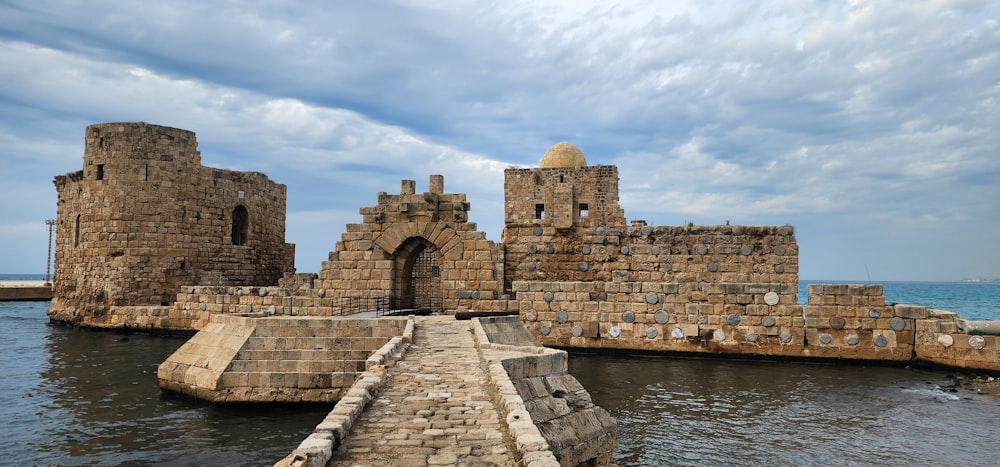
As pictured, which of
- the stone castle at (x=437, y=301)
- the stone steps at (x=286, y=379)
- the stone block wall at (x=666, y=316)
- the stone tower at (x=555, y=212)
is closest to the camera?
the stone castle at (x=437, y=301)

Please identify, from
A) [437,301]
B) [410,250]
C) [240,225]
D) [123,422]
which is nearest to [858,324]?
[410,250]

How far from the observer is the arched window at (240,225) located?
82.2 feet

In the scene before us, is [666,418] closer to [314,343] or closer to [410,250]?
[314,343]

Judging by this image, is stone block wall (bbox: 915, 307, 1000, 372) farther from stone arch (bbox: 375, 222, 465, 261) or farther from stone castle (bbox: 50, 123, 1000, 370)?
stone arch (bbox: 375, 222, 465, 261)

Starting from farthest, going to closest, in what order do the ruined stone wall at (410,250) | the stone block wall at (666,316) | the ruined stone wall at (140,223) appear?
the ruined stone wall at (140,223) → the stone block wall at (666,316) → the ruined stone wall at (410,250)

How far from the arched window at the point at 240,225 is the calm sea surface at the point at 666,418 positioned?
10609 millimetres

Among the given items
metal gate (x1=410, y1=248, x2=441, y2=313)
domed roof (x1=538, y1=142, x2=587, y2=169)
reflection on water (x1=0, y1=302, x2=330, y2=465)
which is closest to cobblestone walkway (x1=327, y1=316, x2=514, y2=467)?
reflection on water (x1=0, y1=302, x2=330, y2=465)

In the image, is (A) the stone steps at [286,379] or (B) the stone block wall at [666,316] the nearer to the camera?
(A) the stone steps at [286,379]

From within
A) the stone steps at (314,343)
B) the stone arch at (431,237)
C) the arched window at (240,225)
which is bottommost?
the stone steps at (314,343)

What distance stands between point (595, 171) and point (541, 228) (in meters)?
4.26

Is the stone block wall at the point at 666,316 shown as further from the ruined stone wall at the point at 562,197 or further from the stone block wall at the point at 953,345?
the ruined stone wall at the point at 562,197

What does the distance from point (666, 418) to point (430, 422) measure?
612cm

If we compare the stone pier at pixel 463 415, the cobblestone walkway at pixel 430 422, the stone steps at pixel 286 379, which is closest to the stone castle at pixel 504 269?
the stone steps at pixel 286 379

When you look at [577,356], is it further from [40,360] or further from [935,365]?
[40,360]
